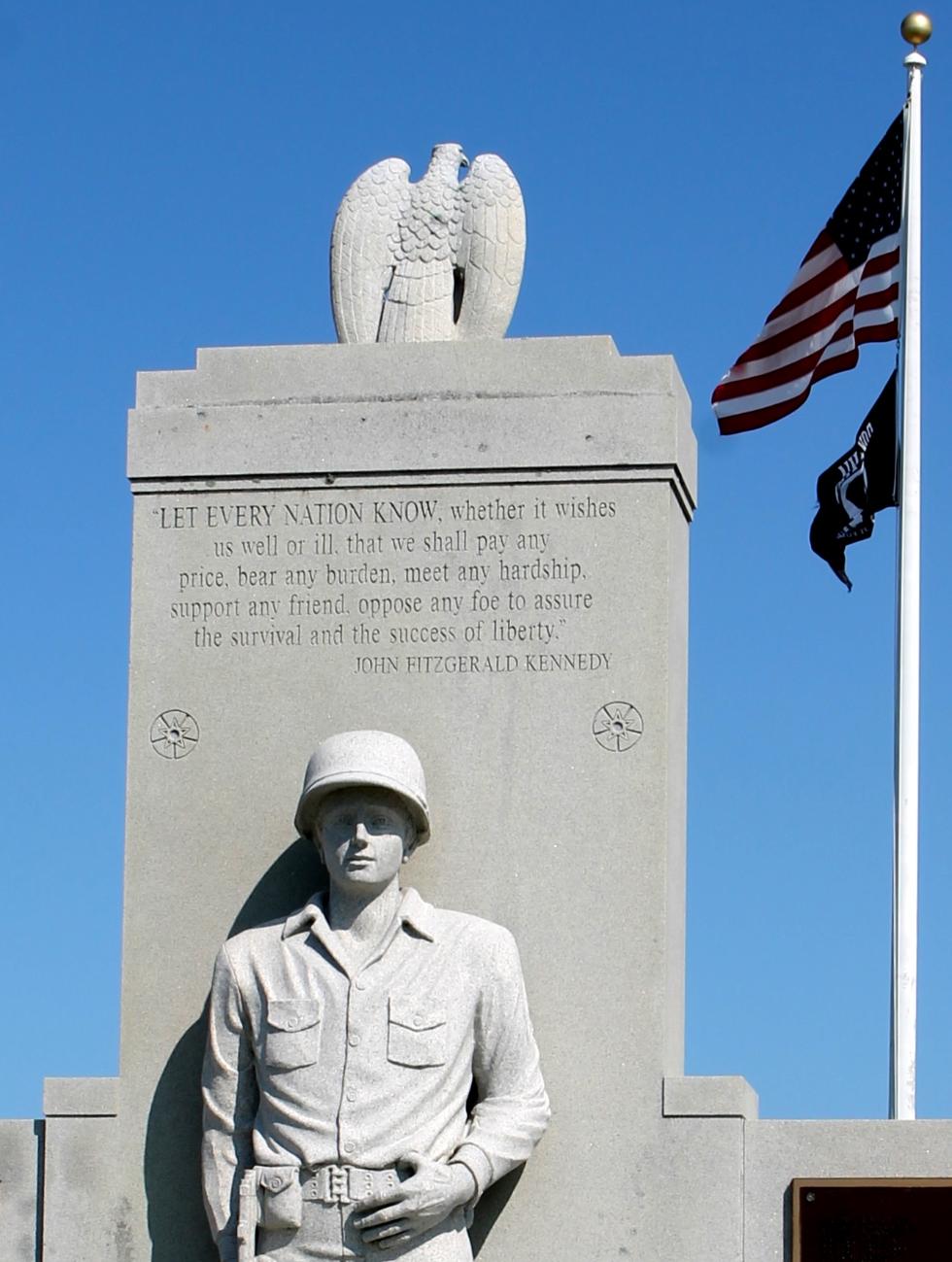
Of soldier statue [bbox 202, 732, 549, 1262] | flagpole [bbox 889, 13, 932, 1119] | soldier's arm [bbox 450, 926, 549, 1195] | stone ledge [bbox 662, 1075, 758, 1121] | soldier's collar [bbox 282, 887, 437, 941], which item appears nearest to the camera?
soldier statue [bbox 202, 732, 549, 1262]

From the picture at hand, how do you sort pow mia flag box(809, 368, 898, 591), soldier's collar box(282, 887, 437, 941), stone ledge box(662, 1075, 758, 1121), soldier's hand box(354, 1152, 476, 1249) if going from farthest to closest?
pow mia flag box(809, 368, 898, 591), stone ledge box(662, 1075, 758, 1121), soldier's collar box(282, 887, 437, 941), soldier's hand box(354, 1152, 476, 1249)

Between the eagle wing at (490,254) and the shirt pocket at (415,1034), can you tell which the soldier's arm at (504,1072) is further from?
the eagle wing at (490,254)

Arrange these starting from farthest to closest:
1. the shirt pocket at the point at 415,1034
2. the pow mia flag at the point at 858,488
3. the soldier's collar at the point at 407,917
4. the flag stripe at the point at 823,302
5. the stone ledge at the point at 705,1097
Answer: the flag stripe at the point at 823,302 → the pow mia flag at the point at 858,488 → the stone ledge at the point at 705,1097 → the soldier's collar at the point at 407,917 → the shirt pocket at the point at 415,1034

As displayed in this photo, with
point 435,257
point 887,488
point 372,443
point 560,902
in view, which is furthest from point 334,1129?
point 887,488

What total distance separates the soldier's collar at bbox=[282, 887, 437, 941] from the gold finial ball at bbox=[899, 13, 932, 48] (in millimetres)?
6685

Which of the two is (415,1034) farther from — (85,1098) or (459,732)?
(85,1098)

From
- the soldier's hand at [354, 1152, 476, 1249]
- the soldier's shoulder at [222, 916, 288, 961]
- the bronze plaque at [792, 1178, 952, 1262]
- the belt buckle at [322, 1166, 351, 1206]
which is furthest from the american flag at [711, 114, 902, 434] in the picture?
the belt buckle at [322, 1166, 351, 1206]

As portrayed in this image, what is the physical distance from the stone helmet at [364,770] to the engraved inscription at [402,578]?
2.29 ft

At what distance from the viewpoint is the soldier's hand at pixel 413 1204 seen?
44.9 ft

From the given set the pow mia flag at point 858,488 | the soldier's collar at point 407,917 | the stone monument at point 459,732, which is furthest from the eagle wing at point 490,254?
the pow mia flag at point 858,488

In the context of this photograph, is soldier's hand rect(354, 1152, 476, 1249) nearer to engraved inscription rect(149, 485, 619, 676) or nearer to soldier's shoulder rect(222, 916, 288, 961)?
soldier's shoulder rect(222, 916, 288, 961)

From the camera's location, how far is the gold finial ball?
61.7 feet

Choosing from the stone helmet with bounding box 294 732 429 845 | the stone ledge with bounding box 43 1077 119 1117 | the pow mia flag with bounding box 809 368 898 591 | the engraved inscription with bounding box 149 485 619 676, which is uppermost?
the pow mia flag with bounding box 809 368 898 591

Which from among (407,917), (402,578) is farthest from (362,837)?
(402,578)
